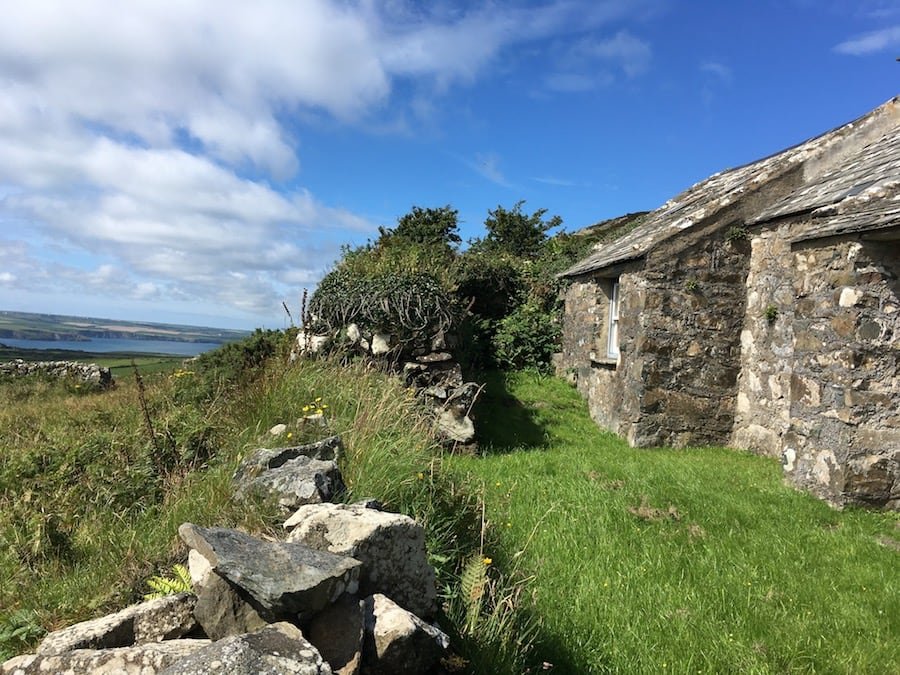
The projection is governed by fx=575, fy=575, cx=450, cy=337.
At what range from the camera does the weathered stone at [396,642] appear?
236cm

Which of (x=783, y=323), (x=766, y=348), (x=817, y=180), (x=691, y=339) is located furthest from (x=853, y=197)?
(x=691, y=339)

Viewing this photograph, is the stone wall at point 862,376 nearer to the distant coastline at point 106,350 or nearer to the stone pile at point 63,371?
the distant coastline at point 106,350

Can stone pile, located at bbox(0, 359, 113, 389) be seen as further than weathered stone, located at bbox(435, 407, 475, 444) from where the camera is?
Yes

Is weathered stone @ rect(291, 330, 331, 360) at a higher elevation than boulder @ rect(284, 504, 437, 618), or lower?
higher

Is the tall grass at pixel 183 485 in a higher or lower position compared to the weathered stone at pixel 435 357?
lower

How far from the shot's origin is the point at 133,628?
7.64ft

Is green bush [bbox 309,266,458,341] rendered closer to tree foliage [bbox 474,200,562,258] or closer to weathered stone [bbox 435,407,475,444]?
weathered stone [bbox 435,407,475,444]

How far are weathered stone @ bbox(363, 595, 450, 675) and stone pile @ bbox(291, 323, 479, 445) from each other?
5383mm

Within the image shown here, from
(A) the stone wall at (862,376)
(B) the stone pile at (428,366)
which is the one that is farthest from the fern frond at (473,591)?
(A) the stone wall at (862,376)

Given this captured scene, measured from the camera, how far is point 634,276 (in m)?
9.35

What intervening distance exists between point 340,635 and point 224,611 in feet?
1.62

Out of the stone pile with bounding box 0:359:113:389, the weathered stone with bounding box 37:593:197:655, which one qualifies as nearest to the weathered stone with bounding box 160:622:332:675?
the weathered stone with bounding box 37:593:197:655

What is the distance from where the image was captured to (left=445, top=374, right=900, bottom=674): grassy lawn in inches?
145

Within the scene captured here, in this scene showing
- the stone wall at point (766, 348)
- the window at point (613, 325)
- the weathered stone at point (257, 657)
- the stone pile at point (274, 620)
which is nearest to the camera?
the weathered stone at point (257, 657)
